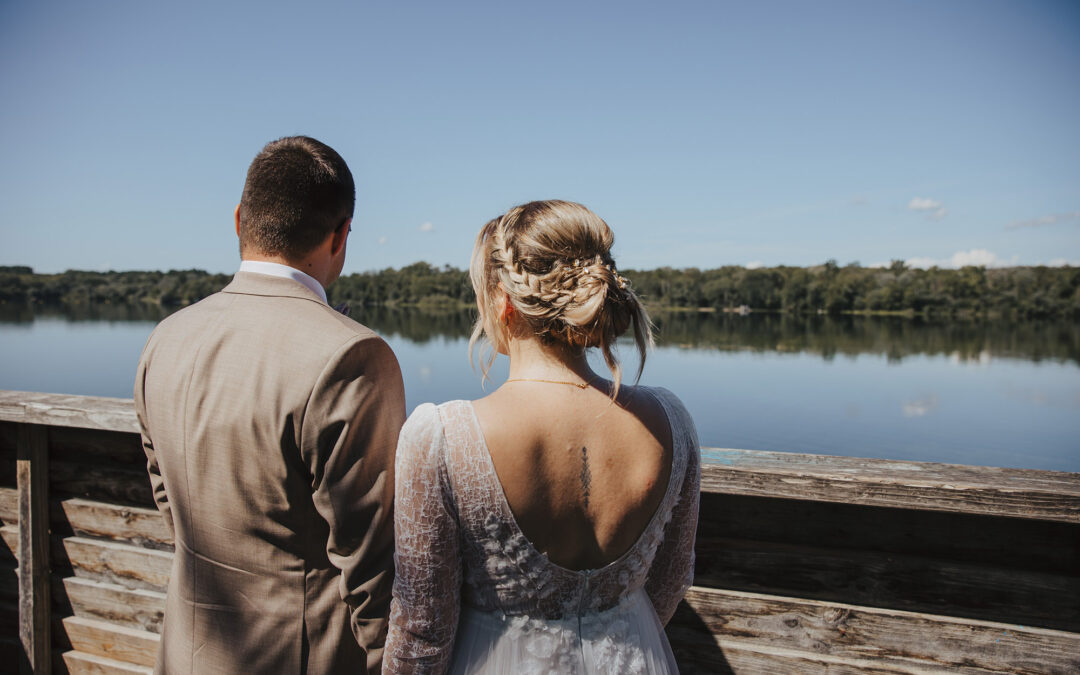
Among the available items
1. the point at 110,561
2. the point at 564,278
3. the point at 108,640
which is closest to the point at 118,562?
the point at 110,561

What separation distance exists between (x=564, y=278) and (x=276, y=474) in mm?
640

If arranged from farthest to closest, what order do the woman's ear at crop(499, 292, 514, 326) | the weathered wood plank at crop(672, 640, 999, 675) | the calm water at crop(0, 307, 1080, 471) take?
the calm water at crop(0, 307, 1080, 471) < the weathered wood plank at crop(672, 640, 999, 675) < the woman's ear at crop(499, 292, 514, 326)

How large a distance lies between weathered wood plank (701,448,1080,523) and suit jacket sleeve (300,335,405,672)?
32.8 inches

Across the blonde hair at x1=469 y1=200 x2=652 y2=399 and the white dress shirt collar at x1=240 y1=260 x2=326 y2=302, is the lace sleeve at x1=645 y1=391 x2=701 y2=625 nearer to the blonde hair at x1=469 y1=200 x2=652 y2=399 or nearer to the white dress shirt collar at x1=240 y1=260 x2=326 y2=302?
the blonde hair at x1=469 y1=200 x2=652 y2=399

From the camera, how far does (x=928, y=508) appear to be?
1.46 meters

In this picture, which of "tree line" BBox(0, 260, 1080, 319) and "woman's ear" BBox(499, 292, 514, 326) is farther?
"tree line" BBox(0, 260, 1080, 319)

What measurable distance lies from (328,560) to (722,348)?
149 ft

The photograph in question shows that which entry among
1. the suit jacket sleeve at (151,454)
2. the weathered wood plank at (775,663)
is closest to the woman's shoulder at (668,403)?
the weathered wood plank at (775,663)

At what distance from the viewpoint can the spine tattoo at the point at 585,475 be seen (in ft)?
3.57

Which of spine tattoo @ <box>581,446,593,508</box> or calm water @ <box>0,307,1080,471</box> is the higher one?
spine tattoo @ <box>581,446,593,508</box>

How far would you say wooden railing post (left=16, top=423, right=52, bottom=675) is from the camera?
7.27ft

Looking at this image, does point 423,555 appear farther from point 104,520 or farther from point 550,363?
point 104,520

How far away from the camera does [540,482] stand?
1068 mm

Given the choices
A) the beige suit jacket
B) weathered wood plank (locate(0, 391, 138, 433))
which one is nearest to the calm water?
weathered wood plank (locate(0, 391, 138, 433))
